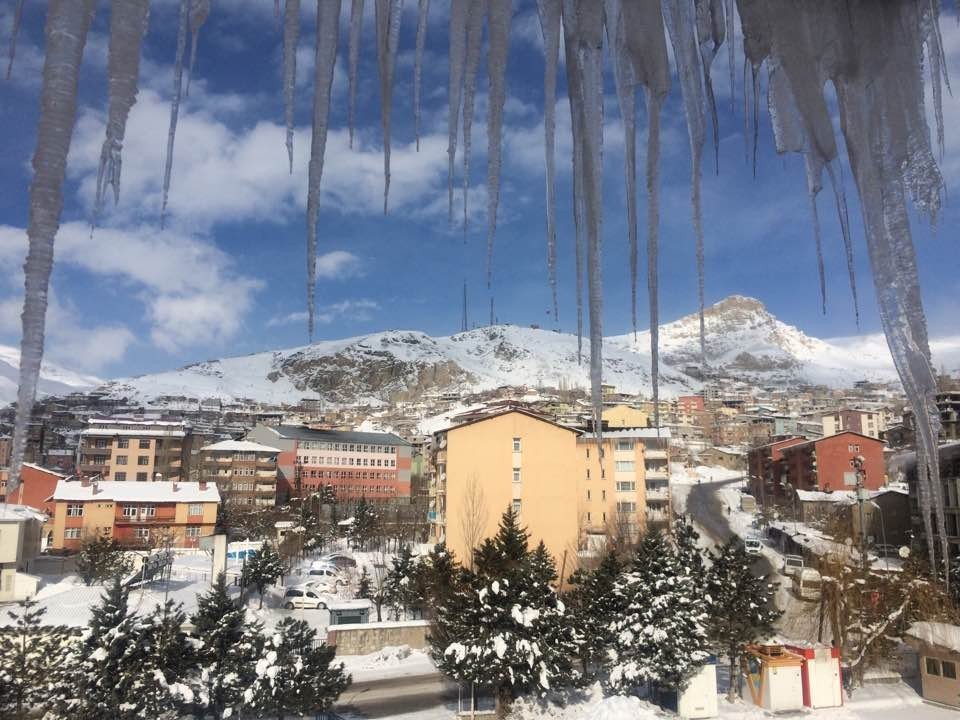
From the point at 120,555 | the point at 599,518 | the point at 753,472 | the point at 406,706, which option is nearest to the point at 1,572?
the point at 120,555

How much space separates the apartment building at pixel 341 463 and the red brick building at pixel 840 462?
3310 cm

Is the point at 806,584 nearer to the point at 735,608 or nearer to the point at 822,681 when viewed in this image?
the point at 735,608

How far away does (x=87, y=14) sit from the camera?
3.74 ft

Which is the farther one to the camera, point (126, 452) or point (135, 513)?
point (126, 452)

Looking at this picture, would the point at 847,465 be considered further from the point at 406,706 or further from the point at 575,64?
the point at 575,64

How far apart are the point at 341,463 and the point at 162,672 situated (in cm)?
4994

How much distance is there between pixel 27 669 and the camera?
11219mm

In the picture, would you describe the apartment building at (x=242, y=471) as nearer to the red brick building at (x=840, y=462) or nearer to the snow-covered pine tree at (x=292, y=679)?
the snow-covered pine tree at (x=292, y=679)

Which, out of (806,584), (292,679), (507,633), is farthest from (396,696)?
(806,584)

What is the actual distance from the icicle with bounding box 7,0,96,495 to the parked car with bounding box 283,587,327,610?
2640 centimetres

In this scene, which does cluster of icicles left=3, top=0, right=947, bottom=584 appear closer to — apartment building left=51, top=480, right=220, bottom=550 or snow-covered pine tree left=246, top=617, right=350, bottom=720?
snow-covered pine tree left=246, top=617, right=350, bottom=720

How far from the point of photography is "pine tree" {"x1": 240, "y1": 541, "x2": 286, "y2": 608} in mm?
24266

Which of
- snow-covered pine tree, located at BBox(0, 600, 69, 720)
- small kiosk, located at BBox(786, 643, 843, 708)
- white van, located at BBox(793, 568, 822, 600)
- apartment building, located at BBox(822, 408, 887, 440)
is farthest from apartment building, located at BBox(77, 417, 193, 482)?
apartment building, located at BBox(822, 408, 887, 440)

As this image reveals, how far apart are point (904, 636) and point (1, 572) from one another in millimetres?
27111
